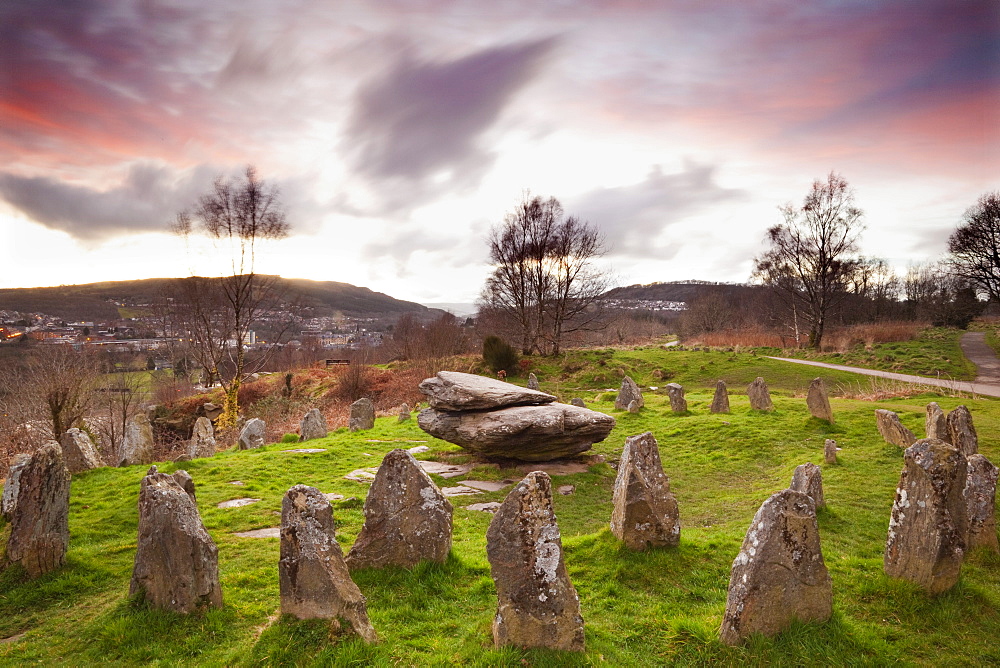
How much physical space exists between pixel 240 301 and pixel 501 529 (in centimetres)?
2253

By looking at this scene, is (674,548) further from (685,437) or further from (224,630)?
(685,437)

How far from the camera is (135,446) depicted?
13.3 meters

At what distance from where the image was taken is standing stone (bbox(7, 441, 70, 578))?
19.8 feet

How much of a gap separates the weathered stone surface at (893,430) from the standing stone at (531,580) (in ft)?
36.2

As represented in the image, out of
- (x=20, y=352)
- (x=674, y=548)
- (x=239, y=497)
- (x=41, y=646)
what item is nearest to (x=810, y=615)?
(x=674, y=548)

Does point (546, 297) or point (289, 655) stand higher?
point (546, 297)

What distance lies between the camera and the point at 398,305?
381 ft

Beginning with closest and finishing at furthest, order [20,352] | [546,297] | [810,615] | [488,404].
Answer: [810,615]
[488,404]
[20,352]
[546,297]

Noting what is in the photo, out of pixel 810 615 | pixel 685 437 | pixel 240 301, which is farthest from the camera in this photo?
pixel 240 301

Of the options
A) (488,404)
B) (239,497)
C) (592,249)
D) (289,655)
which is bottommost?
(239,497)

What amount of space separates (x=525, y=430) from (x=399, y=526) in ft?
19.6

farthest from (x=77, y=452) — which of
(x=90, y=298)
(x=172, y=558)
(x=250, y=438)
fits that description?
(x=90, y=298)

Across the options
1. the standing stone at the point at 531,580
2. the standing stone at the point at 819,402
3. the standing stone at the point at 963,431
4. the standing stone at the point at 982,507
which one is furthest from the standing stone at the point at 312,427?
the standing stone at the point at 963,431

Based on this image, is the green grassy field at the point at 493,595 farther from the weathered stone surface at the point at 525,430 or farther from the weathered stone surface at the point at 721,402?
the weathered stone surface at the point at 721,402
